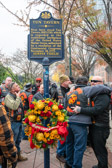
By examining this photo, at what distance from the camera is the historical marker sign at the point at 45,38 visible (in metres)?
3.50

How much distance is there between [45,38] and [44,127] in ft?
6.27

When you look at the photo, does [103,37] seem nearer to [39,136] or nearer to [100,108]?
[100,108]

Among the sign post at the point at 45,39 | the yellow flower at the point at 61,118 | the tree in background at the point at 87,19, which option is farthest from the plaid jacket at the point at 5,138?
the tree in background at the point at 87,19

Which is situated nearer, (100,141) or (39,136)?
(39,136)

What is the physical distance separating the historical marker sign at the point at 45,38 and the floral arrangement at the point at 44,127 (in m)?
1.22

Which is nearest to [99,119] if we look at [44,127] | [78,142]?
[78,142]

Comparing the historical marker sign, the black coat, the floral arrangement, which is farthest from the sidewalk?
the historical marker sign

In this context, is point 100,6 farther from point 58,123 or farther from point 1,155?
point 1,155

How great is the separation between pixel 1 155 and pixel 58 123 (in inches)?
41.0

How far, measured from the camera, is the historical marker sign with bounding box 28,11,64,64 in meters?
3.50

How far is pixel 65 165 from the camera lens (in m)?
3.46

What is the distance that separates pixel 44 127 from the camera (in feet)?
9.07

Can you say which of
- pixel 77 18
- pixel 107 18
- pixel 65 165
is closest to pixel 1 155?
pixel 65 165

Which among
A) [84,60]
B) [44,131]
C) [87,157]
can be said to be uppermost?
[84,60]
